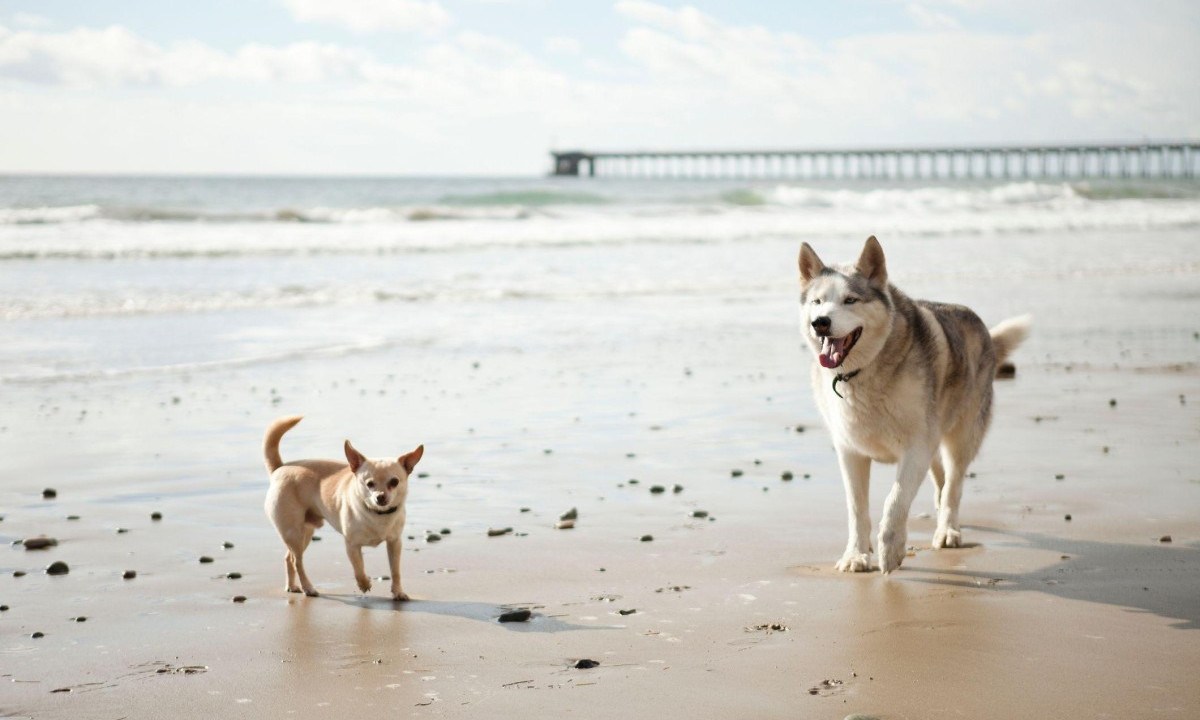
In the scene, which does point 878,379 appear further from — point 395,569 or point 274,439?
point 274,439

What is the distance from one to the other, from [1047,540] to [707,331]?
8100mm

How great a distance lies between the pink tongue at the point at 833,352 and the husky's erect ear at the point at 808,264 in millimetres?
301

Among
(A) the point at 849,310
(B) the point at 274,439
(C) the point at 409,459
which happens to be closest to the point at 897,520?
(A) the point at 849,310

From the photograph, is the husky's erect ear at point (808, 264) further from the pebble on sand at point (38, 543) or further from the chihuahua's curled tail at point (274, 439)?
the pebble on sand at point (38, 543)

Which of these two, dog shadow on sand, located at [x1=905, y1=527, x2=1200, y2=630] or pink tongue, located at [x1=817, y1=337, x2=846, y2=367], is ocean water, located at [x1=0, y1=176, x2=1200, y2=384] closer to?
pink tongue, located at [x1=817, y1=337, x2=846, y2=367]

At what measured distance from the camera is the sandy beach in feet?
12.5

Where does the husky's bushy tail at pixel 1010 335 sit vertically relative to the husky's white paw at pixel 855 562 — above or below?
above

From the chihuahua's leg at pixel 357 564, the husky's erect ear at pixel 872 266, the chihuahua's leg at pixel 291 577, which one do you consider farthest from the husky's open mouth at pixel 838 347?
the chihuahua's leg at pixel 291 577

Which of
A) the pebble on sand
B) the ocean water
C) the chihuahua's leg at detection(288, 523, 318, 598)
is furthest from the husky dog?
the ocean water

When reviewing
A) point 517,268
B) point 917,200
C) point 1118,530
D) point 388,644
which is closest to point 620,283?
point 517,268

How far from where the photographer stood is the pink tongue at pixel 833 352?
16.3ft

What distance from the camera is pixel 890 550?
16.2 ft

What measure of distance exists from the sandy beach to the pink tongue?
0.90 meters

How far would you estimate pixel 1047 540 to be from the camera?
564cm
